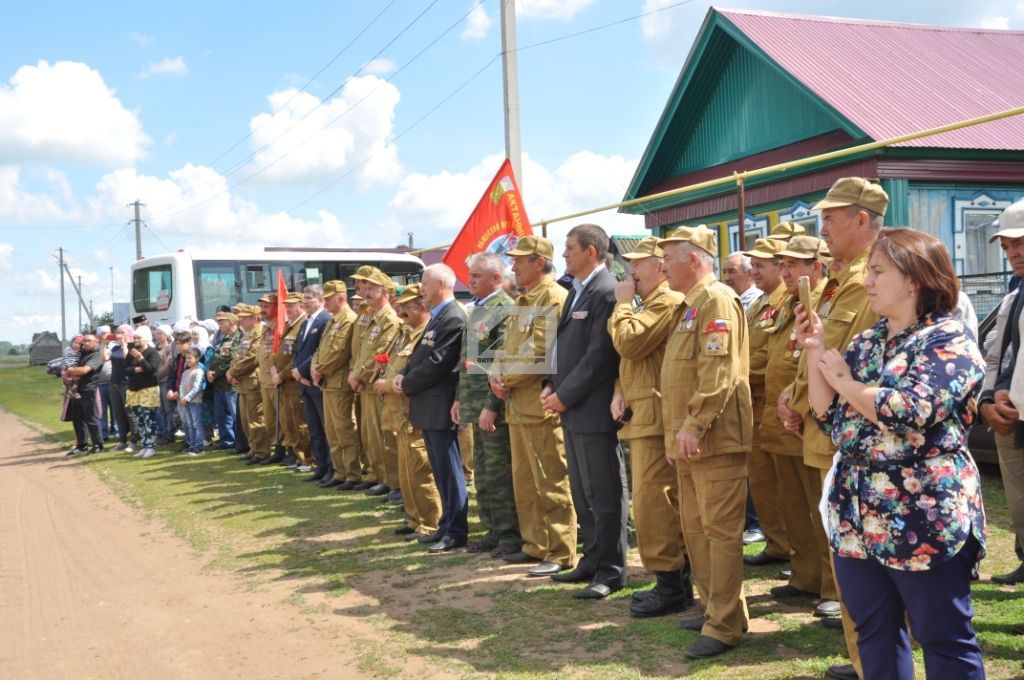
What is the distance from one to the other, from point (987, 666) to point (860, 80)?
37.1 feet

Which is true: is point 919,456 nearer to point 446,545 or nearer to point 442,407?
point 442,407

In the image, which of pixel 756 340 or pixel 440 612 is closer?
pixel 440 612

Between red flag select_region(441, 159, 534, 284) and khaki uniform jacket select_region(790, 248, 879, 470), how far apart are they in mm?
5344

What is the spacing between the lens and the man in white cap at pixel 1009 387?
15.6ft

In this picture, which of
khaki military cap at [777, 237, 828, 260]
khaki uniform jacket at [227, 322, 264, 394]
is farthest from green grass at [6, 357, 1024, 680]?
khaki uniform jacket at [227, 322, 264, 394]

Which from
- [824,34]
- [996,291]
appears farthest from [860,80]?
[996,291]

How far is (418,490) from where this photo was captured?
7.52 meters

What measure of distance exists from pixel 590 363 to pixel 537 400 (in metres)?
0.69

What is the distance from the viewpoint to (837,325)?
3.96m

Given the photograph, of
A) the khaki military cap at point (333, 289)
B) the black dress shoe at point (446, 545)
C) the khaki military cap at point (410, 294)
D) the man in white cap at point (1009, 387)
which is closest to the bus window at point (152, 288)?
the khaki military cap at point (333, 289)

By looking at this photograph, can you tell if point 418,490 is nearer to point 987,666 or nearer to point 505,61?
point 987,666

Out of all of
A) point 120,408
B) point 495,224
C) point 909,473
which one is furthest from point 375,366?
point 120,408

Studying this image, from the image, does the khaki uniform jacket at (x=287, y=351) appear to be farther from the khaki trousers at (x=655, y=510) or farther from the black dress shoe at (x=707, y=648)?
the black dress shoe at (x=707, y=648)

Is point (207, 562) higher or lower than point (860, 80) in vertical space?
lower
